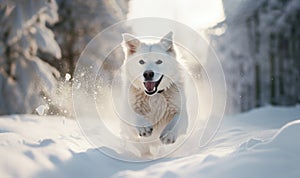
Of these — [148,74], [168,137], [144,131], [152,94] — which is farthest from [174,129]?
[148,74]

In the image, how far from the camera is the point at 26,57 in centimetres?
889

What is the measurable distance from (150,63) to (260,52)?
43.9 feet

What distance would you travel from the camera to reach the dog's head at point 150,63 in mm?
4223

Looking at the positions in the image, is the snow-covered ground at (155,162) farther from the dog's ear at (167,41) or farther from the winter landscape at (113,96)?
the dog's ear at (167,41)

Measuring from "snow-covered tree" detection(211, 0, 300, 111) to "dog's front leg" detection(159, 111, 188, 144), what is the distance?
39.8 feet

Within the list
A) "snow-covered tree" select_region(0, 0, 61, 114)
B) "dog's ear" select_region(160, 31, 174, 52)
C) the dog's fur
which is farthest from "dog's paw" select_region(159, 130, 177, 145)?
"snow-covered tree" select_region(0, 0, 61, 114)

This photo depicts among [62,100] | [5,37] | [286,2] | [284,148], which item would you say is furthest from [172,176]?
[286,2]

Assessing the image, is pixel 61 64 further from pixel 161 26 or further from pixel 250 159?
pixel 250 159

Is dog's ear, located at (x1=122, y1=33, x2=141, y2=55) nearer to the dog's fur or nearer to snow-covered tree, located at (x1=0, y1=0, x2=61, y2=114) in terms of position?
the dog's fur

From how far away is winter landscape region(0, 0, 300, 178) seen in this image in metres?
3.36

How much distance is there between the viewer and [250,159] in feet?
10.5

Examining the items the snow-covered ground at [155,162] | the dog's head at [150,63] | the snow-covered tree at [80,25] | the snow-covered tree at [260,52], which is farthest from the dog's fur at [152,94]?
the snow-covered tree at [260,52]

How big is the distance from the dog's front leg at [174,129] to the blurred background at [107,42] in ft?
7.51

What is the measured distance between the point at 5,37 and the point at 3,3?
71cm
